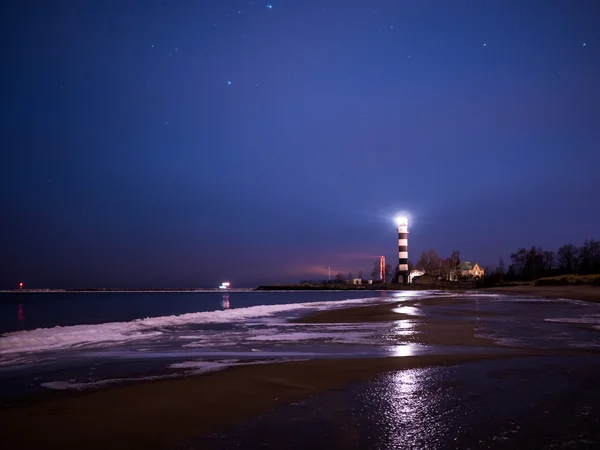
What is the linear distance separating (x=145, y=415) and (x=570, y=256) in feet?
411

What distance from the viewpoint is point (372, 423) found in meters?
4.18

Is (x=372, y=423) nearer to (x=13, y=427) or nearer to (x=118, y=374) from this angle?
(x=13, y=427)

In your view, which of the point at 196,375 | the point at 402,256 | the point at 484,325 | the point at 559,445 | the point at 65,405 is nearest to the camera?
the point at 559,445

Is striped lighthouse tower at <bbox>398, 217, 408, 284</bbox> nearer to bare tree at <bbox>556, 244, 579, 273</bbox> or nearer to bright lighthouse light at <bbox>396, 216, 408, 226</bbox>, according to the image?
bright lighthouse light at <bbox>396, 216, 408, 226</bbox>

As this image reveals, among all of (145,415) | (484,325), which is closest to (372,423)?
(145,415)

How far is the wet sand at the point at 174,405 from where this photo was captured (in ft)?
13.1

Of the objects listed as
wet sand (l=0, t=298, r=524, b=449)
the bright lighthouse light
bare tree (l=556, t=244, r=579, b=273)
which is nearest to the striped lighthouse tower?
the bright lighthouse light

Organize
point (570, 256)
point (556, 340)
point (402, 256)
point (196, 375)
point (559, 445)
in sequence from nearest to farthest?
1. point (559, 445)
2. point (196, 375)
3. point (556, 340)
4. point (570, 256)
5. point (402, 256)

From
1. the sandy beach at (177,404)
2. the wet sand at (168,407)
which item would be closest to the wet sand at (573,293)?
the sandy beach at (177,404)

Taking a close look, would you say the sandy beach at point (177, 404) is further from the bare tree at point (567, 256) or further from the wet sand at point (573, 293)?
the bare tree at point (567, 256)

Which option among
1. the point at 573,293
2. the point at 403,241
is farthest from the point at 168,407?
the point at 403,241

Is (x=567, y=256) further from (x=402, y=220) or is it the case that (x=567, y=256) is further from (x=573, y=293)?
(x=573, y=293)

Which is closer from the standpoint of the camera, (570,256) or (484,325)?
(484,325)

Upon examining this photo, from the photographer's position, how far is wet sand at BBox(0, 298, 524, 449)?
3.98 meters
